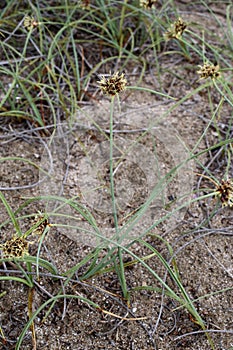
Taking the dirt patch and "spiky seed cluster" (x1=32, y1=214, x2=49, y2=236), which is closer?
"spiky seed cluster" (x1=32, y1=214, x2=49, y2=236)

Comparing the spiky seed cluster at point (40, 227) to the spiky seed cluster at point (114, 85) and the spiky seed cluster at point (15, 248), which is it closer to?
the spiky seed cluster at point (15, 248)

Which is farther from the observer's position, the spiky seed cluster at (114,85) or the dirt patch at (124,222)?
the dirt patch at (124,222)

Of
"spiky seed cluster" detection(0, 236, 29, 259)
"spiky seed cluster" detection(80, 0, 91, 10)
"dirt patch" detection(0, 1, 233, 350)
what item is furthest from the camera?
"spiky seed cluster" detection(80, 0, 91, 10)

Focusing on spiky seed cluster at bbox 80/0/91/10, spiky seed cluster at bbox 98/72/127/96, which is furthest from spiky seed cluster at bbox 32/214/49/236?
spiky seed cluster at bbox 80/0/91/10

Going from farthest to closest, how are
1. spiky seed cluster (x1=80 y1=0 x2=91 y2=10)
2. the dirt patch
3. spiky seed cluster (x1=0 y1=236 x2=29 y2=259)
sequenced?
1. spiky seed cluster (x1=80 y1=0 x2=91 y2=10)
2. the dirt patch
3. spiky seed cluster (x1=0 y1=236 x2=29 y2=259)

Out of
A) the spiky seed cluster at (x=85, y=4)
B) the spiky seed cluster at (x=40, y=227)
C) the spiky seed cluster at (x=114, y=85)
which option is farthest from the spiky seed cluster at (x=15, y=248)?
the spiky seed cluster at (x=85, y=4)

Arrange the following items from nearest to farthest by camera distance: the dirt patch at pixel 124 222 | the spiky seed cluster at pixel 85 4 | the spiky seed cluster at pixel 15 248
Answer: the spiky seed cluster at pixel 15 248, the dirt patch at pixel 124 222, the spiky seed cluster at pixel 85 4

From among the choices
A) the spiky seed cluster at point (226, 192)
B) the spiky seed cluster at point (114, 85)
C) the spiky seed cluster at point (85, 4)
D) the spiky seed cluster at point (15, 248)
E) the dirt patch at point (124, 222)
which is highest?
the spiky seed cluster at point (114, 85)

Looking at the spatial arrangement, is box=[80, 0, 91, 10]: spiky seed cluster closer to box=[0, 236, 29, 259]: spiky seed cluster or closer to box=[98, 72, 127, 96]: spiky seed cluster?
box=[98, 72, 127, 96]: spiky seed cluster

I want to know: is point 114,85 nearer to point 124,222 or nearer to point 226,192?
point 226,192

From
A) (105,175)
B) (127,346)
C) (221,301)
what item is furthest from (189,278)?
(105,175)

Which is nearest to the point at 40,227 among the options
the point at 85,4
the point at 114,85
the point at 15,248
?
the point at 15,248

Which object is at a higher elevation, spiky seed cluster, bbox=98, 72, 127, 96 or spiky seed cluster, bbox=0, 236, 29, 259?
spiky seed cluster, bbox=98, 72, 127, 96

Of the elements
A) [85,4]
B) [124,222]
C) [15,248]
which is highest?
[85,4]
